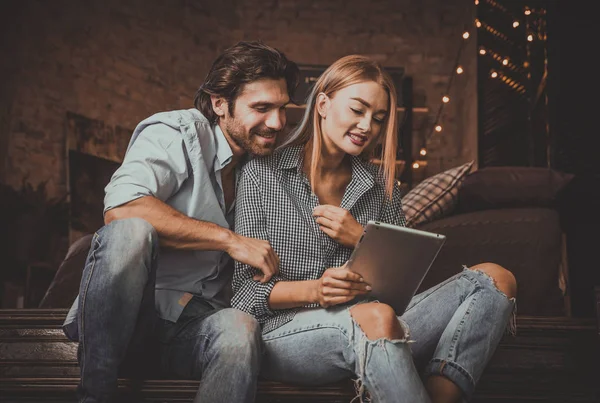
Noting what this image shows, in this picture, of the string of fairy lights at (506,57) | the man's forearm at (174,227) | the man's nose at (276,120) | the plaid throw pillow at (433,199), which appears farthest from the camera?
the string of fairy lights at (506,57)

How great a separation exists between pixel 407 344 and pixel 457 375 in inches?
8.5

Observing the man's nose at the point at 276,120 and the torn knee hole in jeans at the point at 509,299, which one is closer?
the torn knee hole in jeans at the point at 509,299

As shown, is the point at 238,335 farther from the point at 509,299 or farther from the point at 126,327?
the point at 509,299

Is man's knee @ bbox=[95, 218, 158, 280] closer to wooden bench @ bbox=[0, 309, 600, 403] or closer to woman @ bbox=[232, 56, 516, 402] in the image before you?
woman @ bbox=[232, 56, 516, 402]

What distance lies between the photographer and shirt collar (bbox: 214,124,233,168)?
222 centimetres

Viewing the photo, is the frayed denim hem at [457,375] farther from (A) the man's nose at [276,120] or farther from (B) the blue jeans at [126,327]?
(A) the man's nose at [276,120]

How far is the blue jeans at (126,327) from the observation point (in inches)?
68.1

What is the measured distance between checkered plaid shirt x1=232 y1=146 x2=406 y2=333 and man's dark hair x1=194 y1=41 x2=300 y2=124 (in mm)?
327

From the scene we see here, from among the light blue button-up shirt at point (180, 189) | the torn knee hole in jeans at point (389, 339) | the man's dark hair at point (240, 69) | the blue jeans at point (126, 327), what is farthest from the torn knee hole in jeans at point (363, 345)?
the man's dark hair at point (240, 69)

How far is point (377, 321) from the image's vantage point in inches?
68.8

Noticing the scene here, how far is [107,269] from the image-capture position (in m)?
1.75

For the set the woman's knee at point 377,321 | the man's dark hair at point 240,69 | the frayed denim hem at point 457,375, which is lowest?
the frayed denim hem at point 457,375

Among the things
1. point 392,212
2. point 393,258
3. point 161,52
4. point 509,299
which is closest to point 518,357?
point 509,299

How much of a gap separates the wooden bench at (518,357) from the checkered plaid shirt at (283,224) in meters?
0.61
